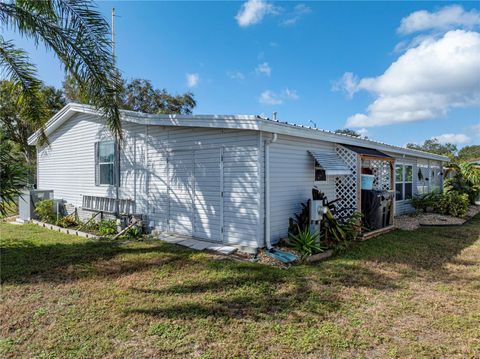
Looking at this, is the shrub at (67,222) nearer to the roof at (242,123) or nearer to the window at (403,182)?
the roof at (242,123)

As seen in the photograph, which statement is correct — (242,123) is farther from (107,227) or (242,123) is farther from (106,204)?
(106,204)

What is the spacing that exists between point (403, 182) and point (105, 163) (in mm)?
11970

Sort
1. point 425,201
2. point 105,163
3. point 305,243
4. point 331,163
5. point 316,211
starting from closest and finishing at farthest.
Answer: point 305,243 → point 316,211 → point 331,163 → point 105,163 → point 425,201

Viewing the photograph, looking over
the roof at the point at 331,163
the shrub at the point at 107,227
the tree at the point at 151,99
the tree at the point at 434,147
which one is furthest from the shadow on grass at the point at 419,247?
the tree at the point at 434,147

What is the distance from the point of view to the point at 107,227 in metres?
8.87

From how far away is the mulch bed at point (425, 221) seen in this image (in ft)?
33.1

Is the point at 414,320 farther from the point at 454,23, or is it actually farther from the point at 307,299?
the point at 454,23

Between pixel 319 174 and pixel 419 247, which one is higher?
pixel 319 174

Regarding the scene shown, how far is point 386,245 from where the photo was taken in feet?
24.2

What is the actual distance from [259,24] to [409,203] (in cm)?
1015

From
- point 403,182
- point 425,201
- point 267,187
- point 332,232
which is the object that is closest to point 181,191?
point 267,187

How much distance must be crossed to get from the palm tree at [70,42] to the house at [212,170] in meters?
1.60

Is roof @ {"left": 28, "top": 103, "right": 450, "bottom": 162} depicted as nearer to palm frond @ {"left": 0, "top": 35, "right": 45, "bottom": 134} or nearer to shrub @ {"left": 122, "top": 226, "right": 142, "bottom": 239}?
palm frond @ {"left": 0, "top": 35, "right": 45, "bottom": 134}

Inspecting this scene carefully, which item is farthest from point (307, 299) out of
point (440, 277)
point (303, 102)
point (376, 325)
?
point (303, 102)
